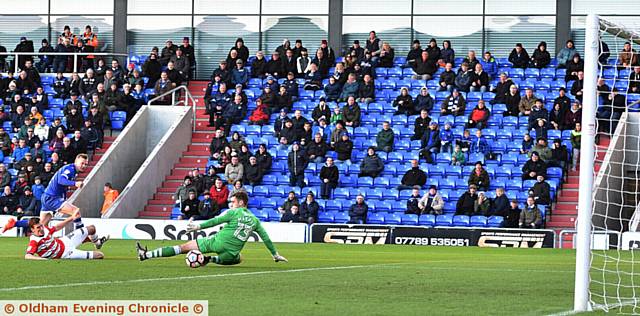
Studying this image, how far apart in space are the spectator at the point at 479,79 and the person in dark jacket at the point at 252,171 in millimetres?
6850

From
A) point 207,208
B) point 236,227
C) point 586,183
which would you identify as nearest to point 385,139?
point 207,208

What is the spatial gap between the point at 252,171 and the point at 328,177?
7.29ft

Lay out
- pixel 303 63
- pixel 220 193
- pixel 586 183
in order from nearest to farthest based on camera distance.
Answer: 1. pixel 586 183
2. pixel 220 193
3. pixel 303 63

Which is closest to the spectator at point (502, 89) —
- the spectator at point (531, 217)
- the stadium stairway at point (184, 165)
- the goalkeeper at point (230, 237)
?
the spectator at point (531, 217)

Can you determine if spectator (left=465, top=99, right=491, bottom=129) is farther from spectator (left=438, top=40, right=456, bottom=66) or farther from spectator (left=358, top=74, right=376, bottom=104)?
spectator (left=358, top=74, right=376, bottom=104)

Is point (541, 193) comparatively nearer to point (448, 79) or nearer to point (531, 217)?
point (531, 217)

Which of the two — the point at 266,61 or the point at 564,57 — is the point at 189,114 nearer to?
the point at 266,61

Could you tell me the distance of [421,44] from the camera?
1479 inches

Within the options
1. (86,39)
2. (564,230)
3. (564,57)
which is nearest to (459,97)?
(564,57)

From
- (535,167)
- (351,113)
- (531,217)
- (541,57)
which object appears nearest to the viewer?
(531,217)

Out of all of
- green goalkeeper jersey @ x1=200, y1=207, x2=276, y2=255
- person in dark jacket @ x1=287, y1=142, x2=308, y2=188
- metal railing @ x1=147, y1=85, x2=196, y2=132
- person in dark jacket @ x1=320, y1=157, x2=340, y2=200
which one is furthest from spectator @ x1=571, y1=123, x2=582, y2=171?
A: green goalkeeper jersey @ x1=200, y1=207, x2=276, y2=255

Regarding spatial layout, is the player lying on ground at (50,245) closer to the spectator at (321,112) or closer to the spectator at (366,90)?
the spectator at (321,112)

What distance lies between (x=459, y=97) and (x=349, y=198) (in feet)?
15.0

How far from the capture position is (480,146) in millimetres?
31703
